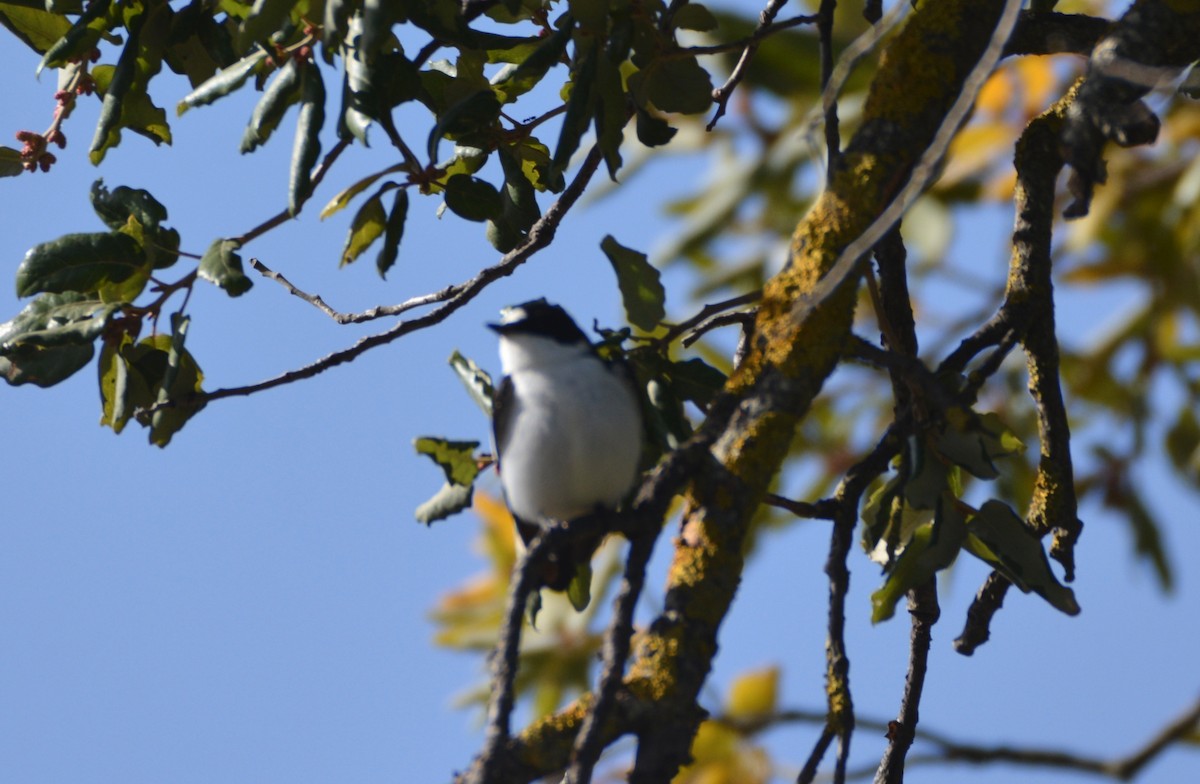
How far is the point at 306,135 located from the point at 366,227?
46 centimetres

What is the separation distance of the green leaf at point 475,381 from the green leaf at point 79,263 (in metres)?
0.78

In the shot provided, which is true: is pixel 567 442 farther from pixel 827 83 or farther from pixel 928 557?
pixel 827 83

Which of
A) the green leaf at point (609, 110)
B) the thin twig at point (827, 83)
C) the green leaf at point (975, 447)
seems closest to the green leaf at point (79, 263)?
the green leaf at point (609, 110)

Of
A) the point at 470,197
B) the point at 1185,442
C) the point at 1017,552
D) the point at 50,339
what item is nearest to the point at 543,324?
the point at 470,197

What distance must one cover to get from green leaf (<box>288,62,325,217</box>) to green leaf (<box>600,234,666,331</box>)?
2.54 feet

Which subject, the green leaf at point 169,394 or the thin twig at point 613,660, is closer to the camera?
the thin twig at point 613,660

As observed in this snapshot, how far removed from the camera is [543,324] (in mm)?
3881

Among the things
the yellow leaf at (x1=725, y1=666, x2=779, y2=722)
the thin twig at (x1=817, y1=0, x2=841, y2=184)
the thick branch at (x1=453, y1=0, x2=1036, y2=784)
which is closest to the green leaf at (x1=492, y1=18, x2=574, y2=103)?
the thin twig at (x1=817, y1=0, x2=841, y2=184)

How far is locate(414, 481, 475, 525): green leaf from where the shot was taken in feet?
9.87

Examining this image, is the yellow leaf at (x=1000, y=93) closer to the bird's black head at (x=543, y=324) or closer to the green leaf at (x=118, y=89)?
the bird's black head at (x=543, y=324)

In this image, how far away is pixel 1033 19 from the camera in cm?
336

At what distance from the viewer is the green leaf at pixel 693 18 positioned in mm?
3127

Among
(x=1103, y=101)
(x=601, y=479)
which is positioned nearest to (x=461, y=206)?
(x=601, y=479)

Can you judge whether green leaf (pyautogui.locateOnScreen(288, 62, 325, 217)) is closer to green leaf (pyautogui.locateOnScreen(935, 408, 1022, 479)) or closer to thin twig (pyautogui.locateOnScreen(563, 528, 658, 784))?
thin twig (pyautogui.locateOnScreen(563, 528, 658, 784))
